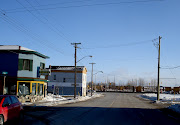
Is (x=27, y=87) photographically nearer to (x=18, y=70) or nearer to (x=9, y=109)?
(x=18, y=70)

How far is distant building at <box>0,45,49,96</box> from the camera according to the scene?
33.0 metres

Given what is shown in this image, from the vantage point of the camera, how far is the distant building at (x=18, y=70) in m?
33.0

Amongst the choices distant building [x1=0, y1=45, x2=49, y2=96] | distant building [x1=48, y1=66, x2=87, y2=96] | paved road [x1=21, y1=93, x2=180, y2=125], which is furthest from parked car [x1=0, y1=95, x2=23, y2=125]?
distant building [x1=48, y1=66, x2=87, y2=96]

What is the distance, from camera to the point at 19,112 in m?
14.0

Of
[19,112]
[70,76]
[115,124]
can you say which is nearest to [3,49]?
[19,112]

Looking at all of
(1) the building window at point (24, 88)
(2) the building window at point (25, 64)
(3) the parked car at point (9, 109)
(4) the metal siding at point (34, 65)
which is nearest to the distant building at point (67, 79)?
(4) the metal siding at point (34, 65)

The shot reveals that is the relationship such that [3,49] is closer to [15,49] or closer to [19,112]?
[15,49]

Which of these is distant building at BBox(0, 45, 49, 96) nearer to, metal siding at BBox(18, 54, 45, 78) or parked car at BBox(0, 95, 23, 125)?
metal siding at BBox(18, 54, 45, 78)

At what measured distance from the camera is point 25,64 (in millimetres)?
34281

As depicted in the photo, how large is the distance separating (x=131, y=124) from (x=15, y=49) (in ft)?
82.4

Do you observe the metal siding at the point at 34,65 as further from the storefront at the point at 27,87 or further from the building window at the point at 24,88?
the building window at the point at 24,88

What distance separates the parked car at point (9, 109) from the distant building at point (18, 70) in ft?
65.1

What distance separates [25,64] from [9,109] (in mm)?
22654

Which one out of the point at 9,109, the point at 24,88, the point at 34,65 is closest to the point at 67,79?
the point at 34,65
